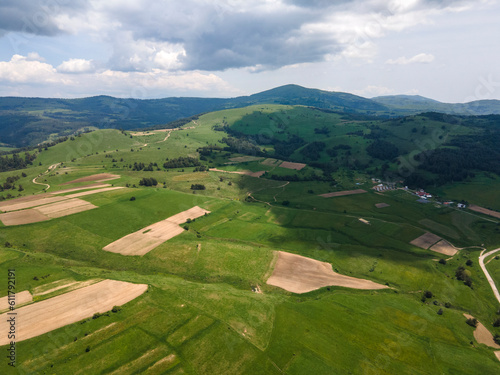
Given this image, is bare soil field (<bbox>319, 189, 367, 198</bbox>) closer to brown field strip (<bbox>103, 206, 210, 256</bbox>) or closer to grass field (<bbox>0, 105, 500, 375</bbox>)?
grass field (<bbox>0, 105, 500, 375</bbox>)

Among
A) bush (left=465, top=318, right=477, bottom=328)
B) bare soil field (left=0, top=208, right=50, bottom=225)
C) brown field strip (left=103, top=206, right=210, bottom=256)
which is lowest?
bush (left=465, top=318, right=477, bottom=328)

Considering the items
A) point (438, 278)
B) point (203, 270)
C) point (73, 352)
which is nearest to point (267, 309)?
point (203, 270)

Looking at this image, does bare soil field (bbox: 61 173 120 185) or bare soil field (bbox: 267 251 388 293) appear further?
bare soil field (bbox: 61 173 120 185)

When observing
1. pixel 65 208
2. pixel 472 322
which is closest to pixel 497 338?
pixel 472 322

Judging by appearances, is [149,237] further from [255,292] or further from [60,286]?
[255,292]

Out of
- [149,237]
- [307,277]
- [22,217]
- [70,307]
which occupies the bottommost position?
[307,277]

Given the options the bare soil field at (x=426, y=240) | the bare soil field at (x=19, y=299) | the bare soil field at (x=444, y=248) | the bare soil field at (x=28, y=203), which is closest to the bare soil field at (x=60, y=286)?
the bare soil field at (x=19, y=299)

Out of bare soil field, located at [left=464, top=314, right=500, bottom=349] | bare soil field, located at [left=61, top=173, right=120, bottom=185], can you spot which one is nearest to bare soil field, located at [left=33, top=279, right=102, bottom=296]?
bare soil field, located at [left=464, top=314, right=500, bottom=349]

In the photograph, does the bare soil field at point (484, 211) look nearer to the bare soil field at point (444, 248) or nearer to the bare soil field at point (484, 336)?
the bare soil field at point (444, 248)
